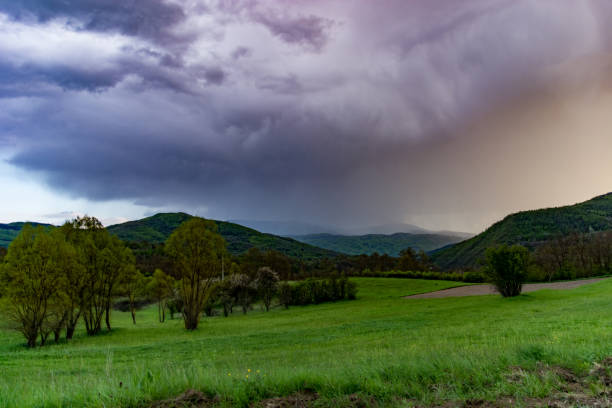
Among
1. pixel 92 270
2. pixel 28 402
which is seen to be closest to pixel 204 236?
pixel 92 270

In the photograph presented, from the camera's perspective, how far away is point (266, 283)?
57531 millimetres

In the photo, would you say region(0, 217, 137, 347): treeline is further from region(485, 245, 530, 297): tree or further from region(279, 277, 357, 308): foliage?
region(485, 245, 530, 297): tree

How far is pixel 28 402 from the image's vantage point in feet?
15.9

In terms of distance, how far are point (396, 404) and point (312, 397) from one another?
117 cm

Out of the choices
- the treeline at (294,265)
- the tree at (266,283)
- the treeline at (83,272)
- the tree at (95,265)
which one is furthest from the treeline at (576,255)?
the tree at (95,265)

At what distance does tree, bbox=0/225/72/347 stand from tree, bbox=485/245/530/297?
38.6 m

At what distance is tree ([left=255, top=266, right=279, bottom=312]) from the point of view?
57.2 metres

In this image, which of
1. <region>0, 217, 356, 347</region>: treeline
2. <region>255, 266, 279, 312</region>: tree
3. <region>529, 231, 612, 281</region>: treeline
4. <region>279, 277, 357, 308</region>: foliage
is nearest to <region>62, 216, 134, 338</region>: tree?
<region>0, 217, 356, 347</region>: treeline

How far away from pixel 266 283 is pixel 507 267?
35.2 m

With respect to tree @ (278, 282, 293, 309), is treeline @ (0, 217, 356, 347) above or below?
above

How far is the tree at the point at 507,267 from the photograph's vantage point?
35.3 m

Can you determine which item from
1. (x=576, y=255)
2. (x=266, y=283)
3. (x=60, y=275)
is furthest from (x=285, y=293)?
(x=576, y=255)

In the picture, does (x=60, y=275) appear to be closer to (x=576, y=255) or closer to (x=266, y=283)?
(x=266, y=283)

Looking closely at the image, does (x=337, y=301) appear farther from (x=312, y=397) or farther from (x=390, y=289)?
(x=312, y=397)
